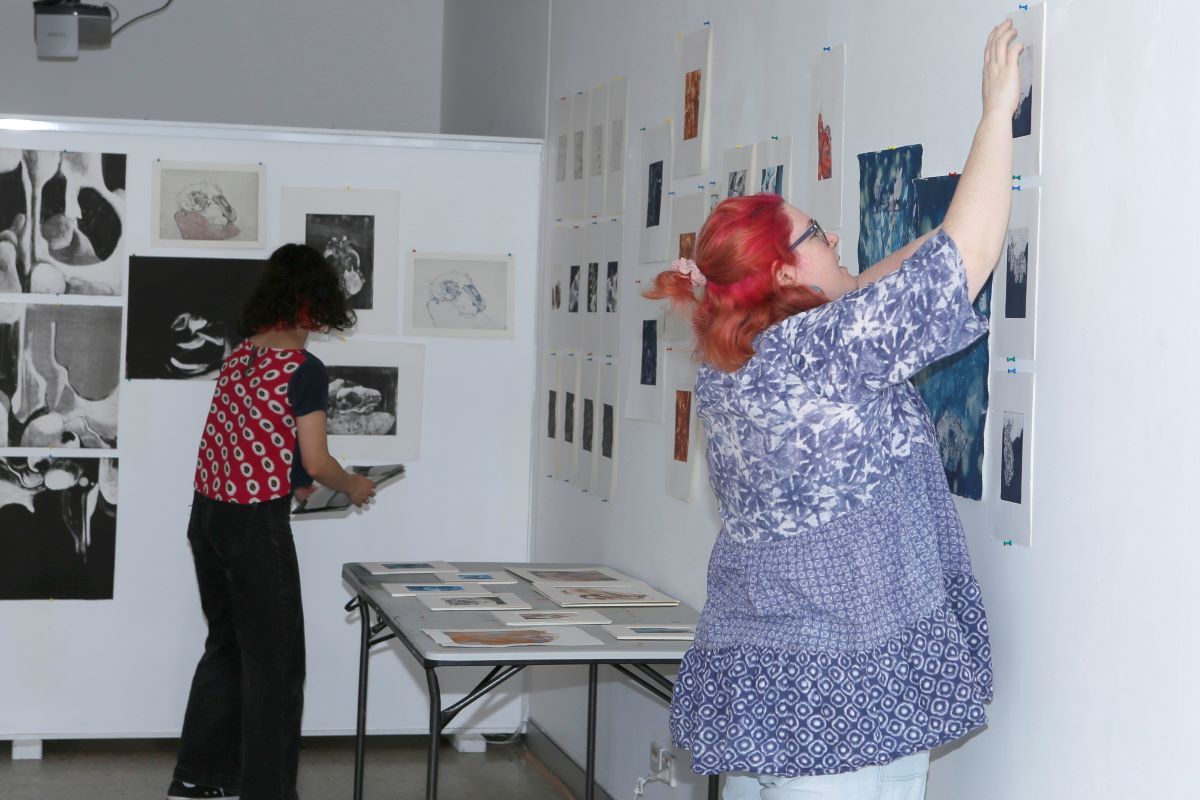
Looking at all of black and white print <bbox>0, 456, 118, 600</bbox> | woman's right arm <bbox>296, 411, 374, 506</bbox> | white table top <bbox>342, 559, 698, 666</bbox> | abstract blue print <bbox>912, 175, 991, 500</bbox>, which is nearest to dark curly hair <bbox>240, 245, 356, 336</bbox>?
woman's right arm <bbox>296, 411, 374, 506</bbox>

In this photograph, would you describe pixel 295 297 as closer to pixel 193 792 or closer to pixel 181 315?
pixel 181 315

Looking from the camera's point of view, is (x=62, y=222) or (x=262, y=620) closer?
(x=262, y=620)

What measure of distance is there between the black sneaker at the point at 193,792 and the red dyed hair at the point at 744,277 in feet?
8.54

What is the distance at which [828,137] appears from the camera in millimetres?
2471

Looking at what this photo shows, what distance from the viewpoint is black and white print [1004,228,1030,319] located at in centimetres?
186

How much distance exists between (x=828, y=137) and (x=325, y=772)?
2695mm

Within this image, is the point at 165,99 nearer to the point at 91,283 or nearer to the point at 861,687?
the point at 91,283

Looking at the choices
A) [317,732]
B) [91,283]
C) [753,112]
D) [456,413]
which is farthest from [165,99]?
[753,112]

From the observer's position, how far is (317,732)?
4.38 m

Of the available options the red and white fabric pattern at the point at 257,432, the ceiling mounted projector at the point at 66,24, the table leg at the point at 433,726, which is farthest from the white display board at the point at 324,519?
the ceiling mounted projector at the point at 66,24

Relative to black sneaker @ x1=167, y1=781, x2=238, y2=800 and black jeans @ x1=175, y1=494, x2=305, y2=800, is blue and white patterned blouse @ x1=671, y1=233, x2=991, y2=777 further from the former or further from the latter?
black sneaker @ x1=167, y1=781, x2=238, y2=800

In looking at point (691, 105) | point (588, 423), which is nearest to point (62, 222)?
point (588, 423)

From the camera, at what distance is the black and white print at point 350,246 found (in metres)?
4.32

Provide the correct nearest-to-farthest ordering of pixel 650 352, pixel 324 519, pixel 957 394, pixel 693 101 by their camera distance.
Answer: pixel 957 394 < pixel 693 101 < pixel 650 352 < pixel 324 519
